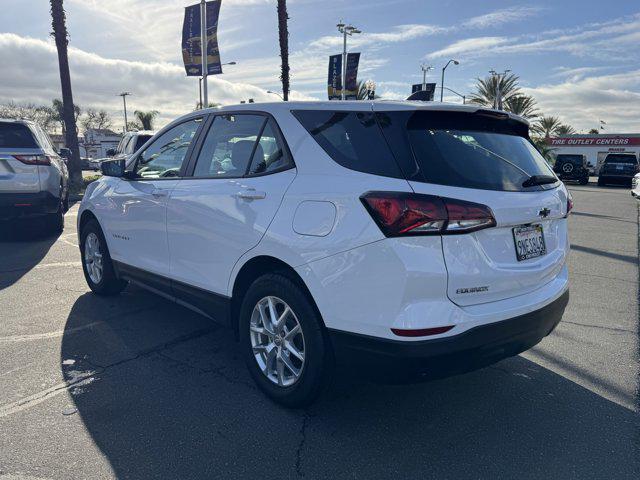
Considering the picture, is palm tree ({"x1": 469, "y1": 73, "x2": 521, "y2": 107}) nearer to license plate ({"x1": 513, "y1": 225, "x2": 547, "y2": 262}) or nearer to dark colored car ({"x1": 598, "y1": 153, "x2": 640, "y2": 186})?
dark colored car ({"x1": 598, "y1": 153, "x2": 640, "y2": 186})

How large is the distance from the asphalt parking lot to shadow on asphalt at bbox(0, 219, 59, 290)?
185 cm

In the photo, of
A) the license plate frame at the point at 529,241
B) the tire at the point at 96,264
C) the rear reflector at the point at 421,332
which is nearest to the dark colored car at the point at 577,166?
the tire at the point at 96,264

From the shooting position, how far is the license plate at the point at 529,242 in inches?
110

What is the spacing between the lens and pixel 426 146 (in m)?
2.67

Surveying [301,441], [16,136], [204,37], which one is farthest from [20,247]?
[204,37]

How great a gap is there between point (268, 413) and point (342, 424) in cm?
A: 46

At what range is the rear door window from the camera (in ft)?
8.71

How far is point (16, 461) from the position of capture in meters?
2.61

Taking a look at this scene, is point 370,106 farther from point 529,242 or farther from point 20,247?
point 20,247

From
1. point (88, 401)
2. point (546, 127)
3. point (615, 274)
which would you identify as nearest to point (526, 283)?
point (88, 401)

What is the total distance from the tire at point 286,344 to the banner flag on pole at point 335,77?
26.8 metres

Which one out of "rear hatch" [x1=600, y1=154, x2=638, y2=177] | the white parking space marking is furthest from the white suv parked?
"rear hatch" [x1=600, y1=154, x2=638, y2=177]

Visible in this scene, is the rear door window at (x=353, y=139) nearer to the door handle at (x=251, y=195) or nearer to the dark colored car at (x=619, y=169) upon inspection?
the door handle at (x=251, y=195)

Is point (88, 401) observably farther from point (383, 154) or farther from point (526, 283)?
point (526, 283)
